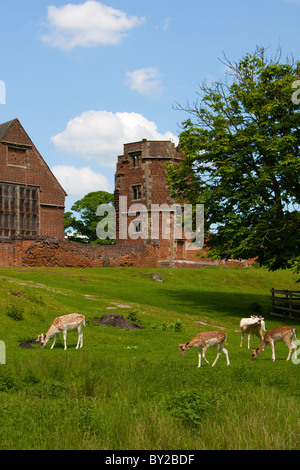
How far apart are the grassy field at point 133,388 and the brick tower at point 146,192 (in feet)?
121

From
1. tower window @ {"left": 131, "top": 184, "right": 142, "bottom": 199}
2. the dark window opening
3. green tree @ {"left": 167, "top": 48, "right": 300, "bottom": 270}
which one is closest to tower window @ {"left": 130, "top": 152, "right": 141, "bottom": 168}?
tower window @ {"left": 131, "top": 184, "right": 142, "bottom": 199}

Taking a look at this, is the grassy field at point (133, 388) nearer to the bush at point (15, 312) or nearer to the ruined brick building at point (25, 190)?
the bush at point (15, 312)

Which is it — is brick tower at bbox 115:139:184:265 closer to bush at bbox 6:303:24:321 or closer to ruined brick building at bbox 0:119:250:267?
ruined brick building at bbox 0:119:250:267

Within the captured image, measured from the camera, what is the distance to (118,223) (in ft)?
236

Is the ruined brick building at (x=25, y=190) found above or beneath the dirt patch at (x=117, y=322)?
above

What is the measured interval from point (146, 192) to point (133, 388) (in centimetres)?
5417

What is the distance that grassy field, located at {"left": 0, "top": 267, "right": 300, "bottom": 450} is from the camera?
10484mm

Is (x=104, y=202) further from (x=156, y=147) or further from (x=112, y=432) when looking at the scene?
(x=112, y=432)

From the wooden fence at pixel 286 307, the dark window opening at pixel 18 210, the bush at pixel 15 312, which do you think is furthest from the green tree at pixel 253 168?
the dark window opening at pixel 18 210

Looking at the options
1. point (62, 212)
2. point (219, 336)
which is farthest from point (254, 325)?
point (62, 212)

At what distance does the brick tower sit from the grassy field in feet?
121

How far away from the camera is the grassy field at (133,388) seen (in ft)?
34.4

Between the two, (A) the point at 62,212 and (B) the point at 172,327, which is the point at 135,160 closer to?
(A) the point at 62,212

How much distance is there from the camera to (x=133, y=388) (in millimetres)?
14555
